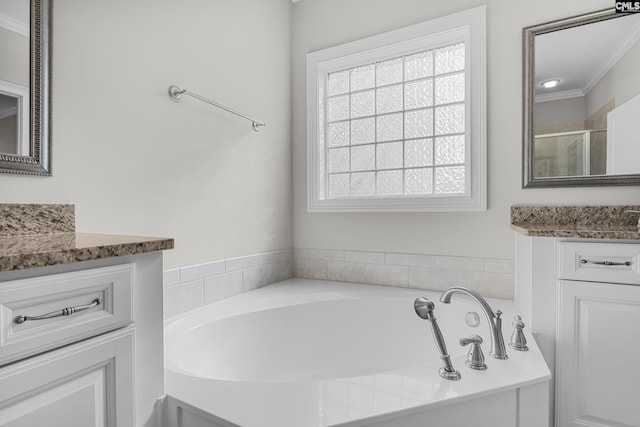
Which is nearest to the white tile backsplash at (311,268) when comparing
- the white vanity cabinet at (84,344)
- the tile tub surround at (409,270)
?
the tile tub surround at (409,270)

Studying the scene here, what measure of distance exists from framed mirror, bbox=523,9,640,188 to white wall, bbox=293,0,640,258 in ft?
0.18

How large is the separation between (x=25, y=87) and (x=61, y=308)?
851mm

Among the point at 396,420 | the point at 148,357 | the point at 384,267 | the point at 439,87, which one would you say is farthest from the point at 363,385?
the point at 439,87

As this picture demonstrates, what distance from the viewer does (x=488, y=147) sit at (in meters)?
2.06

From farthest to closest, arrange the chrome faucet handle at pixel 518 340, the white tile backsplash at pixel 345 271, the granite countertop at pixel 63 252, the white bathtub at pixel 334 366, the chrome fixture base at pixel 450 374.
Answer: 1. the white tile backsplash at pixel 345 271
2. the chrome faucet handle at pixel 518 340
3. the chrome fixture base at pixel 450 374
4. the white bathtub at pixel 334 366
5. the granite countertop at pixel 63 252

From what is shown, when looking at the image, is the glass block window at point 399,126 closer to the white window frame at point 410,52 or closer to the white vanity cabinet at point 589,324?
the white window frame at point 410,52

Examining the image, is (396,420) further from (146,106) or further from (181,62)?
(181,62)

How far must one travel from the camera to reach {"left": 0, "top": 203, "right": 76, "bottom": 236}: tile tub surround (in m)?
1.13

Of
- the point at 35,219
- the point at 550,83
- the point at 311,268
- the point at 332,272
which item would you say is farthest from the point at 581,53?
the point at 35,219

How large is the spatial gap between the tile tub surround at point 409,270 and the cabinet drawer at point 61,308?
67.0 inches

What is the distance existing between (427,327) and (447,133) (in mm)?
1156

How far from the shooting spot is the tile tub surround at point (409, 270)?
2.06 m

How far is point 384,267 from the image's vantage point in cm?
237

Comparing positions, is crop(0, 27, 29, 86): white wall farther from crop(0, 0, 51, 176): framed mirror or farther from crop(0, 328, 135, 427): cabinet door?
crop(0, 328, 135, 427): cabinet door
